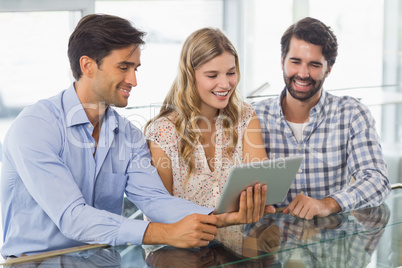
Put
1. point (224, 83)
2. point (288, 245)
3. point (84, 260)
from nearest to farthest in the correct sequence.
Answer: point (84, 260) → point (288, 245) → point (224, 83)

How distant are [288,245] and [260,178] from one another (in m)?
0.24

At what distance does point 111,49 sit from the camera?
1.77 m

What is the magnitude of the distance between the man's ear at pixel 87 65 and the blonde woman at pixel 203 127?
36 cm

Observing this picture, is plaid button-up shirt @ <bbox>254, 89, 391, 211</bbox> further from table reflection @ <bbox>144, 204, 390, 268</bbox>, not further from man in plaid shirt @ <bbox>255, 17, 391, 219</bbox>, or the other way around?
table reflection @ <bbox>144, 204, 390, 268</bbox>

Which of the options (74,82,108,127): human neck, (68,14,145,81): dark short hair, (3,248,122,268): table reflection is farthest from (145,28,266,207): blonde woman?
(3,248,122,268): table reflection

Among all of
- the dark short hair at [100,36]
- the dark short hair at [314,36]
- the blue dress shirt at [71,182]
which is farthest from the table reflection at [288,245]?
the dark short hair at [314,36]

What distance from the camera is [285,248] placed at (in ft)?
4.60

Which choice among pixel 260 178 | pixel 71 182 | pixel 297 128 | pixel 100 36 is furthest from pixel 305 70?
pixel 71 182

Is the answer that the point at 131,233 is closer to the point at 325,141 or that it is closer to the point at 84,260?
the point at 84,260

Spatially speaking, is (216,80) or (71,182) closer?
(71,182)

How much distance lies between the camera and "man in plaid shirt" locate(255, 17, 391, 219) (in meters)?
2.23

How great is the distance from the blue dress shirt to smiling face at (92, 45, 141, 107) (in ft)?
0.25

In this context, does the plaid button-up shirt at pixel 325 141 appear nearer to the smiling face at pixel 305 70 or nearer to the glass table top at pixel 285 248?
the smiling face at pixel 305 70

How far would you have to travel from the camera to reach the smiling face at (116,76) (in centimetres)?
179
